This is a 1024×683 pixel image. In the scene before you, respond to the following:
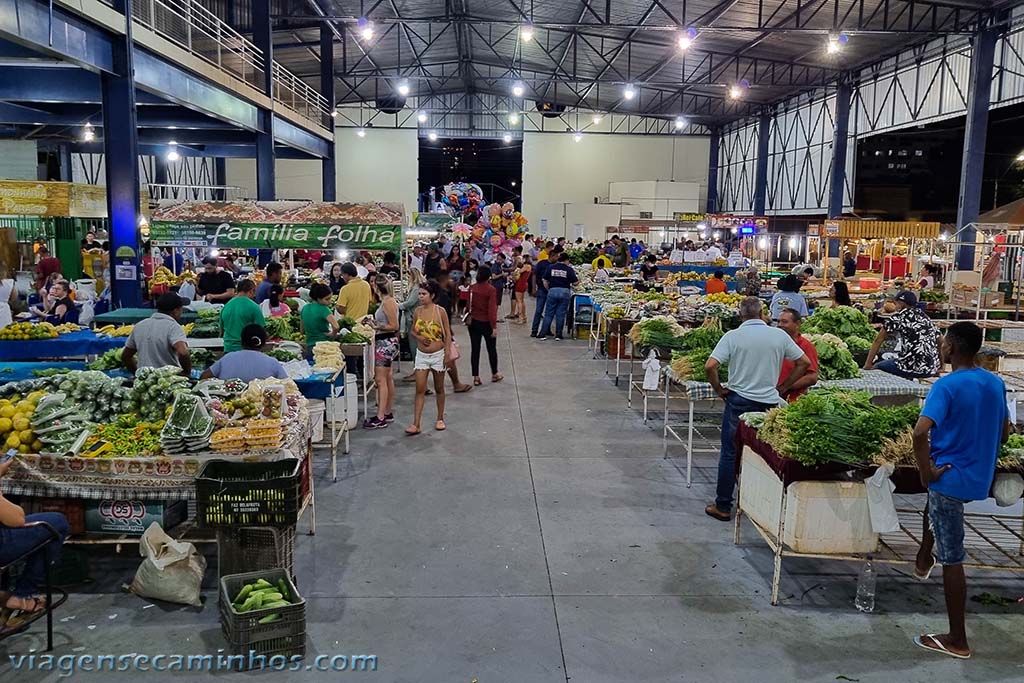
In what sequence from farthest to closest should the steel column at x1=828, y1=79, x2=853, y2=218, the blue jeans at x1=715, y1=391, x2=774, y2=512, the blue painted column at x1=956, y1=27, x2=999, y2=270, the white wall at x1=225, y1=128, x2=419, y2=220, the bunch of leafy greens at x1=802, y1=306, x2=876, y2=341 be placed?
1. the white wall at x1=225, y1=128, x2=419, y2=220
2. the steel column at x1=828, y1=79, x2=853, y2=218
3. the blue painted column at x1=956, y1=27, x2=999, y2=270
4. the bunch of leafy greens at x1=802, y1=306, x2=876, y2=341
5. the blue jeans at x1=715, y1=391, x2=774, y2=512

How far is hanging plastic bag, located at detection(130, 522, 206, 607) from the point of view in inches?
186

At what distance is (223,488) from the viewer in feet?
14.9

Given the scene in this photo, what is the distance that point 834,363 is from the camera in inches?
312

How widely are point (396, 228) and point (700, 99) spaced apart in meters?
28.7

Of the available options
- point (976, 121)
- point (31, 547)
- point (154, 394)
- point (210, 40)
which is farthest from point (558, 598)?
point (976, 121)

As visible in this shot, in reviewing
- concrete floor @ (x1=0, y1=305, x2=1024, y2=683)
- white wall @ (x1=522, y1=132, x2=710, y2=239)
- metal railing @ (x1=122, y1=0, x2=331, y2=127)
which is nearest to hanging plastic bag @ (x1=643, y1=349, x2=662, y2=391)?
concrete floor @ (x1=0, y1=305, x2=1024, y2=683)

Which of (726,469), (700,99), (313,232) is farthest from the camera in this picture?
(700,99)

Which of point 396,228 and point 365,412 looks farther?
point 396,228

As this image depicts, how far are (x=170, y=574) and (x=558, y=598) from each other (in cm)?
240

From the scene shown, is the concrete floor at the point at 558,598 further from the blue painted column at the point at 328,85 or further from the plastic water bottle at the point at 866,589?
the blue painted column at the point at 328,85

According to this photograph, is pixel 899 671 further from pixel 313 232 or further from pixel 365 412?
pixel 313 232

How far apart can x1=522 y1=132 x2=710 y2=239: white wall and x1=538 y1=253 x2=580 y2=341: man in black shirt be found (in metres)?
25.1

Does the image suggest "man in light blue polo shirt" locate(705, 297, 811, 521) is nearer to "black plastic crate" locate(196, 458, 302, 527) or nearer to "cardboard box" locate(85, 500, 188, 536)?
"black plastic crate" locate(196, 458, 302, 527)

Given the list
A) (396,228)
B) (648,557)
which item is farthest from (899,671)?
(396,228)
